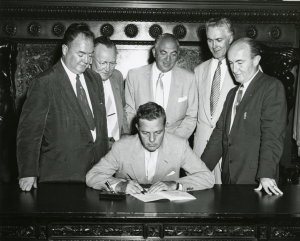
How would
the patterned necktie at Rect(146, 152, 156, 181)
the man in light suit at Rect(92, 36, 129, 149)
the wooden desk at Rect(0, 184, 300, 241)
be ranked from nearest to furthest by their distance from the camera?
1. the wooden desk at Rect(0, 184, 300, 241)
2. the patterned necktie at Rect(146, 152, 156, 181)
3. the man in light suit at Rect(92, 36, 129, 149)

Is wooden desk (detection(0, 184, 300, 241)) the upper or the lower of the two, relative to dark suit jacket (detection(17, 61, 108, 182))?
lower

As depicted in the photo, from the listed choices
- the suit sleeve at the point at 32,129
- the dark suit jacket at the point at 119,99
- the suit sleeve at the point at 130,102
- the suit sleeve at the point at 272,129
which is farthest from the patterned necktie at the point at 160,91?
the suit sleeve at the point at 32,129

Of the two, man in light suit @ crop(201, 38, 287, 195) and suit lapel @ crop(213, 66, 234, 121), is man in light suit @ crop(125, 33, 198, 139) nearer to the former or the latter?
suit lapel @ crop(213, 66, 234, 121)

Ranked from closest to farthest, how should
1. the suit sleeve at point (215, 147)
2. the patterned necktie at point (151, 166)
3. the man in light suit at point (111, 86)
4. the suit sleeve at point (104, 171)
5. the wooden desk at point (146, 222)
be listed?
the wooden desk at point (146, 222) → the suit sleeve at point (104, 171) → the patterned necktie at point (151, 166) → the suit sleeve at point (215, 147) → the man in light suit at point (111, 86)

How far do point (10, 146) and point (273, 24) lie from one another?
3.28 m

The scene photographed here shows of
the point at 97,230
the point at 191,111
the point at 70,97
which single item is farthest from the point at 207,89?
the point at 97,230

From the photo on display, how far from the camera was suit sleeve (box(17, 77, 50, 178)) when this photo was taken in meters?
2.63

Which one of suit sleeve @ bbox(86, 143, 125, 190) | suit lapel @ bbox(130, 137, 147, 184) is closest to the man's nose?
suit lapel @ bbox(130, 137, 147, 184)

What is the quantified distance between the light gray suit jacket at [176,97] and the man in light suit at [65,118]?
717 mm

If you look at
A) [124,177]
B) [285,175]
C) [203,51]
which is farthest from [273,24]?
[124,177]

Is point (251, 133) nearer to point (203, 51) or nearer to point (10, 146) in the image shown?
point (203, 51)

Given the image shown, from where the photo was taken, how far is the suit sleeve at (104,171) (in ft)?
8.60

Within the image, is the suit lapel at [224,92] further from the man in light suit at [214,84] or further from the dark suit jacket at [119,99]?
the dark suit jacket at [119,99]

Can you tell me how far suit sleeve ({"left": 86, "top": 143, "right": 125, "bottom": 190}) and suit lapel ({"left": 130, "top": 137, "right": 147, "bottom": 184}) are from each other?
A: 4.5 inches
